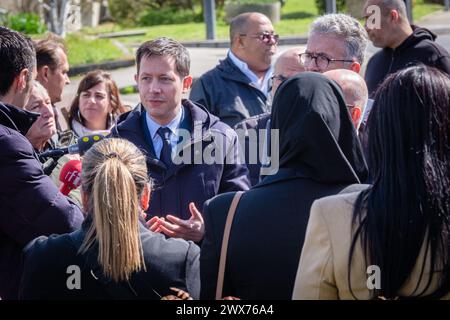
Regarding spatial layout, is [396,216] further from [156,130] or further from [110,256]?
[156,130]

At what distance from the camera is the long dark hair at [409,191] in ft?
8.50

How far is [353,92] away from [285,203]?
4.34 ft

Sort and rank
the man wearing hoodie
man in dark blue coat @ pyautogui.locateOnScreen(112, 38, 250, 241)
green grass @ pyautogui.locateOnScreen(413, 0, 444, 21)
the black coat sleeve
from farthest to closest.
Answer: green grass @ pyautogui.locateOnScreen(413, 0, 444, 21), the man wearing hoodie, man in dark blue coat @ pyautogui.locateOnScreen(112, 38, 250, 241), the black coat sleeve

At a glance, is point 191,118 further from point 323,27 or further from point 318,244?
point 318,244

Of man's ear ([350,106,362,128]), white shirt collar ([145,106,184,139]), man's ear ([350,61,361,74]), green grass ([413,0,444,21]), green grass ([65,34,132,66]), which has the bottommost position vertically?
green grass ([65,34,132,66])

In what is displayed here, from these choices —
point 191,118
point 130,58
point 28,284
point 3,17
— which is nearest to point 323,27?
point 191,118

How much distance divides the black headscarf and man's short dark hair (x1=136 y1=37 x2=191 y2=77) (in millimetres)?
1914

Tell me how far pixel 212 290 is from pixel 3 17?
564 inches

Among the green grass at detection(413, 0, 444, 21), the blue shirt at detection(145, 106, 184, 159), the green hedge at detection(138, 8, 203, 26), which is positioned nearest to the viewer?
the blue shirt at detection(145, 106, 184, 159)

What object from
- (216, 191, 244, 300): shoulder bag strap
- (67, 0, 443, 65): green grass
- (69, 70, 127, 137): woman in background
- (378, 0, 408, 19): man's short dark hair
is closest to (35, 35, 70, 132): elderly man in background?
(69, 70, 127, 137): woman in background

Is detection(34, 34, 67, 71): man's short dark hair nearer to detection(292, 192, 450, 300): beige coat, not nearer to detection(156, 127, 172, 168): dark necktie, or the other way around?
detection(156, 127, 172, 168): dark necktie

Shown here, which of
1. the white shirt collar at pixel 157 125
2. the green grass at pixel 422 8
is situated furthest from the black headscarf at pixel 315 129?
the green grass at pixel 422 8

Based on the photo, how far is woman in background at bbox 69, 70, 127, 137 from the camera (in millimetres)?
6219

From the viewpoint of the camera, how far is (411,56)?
6.72 metres
